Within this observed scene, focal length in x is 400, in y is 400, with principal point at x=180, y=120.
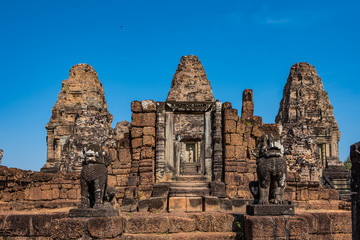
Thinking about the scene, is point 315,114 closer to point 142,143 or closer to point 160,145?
point 160,145

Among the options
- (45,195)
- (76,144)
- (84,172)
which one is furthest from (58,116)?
(84,172)

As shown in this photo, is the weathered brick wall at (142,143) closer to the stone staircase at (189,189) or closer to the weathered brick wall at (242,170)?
the stone staircase at (189,189)

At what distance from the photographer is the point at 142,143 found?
13.8 meters

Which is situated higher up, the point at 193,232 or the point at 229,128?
the point at 229,128

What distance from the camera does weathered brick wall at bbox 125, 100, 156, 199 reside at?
43.9 feet

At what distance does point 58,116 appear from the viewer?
38938 mm

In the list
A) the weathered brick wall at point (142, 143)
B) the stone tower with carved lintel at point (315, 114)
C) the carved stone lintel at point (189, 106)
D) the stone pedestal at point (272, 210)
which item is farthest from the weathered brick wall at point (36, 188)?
the stone tower with carved lintel at point (315, 114)

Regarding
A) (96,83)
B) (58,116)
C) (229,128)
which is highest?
(96,83)

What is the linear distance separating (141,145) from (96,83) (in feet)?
81.9

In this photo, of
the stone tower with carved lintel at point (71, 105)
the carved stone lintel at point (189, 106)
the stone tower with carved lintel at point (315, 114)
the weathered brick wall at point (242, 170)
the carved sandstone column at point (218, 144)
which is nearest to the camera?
the weathered brick wall at point (242, 170)

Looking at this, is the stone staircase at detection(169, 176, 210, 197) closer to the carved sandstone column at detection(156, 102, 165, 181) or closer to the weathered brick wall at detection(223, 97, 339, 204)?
the carved sandstone column at detection(156, 102, 165, 181)

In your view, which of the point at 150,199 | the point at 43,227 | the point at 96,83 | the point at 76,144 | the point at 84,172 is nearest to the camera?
the point at 84,172

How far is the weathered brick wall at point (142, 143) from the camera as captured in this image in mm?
13367

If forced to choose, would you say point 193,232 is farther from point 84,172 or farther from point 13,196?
point 13,196
